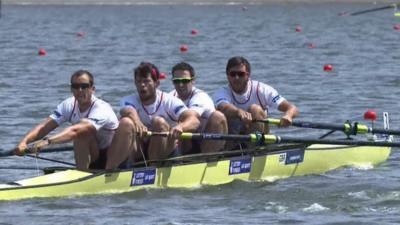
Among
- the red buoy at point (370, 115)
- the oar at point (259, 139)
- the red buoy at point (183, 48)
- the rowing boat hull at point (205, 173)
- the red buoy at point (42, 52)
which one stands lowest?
the rowing boat hull at point (205, 173)

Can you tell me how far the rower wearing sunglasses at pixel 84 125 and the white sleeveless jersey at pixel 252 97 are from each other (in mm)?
1591

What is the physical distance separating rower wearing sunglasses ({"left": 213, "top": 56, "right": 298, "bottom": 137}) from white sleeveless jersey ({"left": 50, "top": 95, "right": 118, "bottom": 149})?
4.92 feet

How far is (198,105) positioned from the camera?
40.1 feet

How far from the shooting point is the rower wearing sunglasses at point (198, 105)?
12203 mm

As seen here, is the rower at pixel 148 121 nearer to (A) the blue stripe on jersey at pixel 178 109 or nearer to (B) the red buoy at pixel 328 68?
(A) the blue stripe on jersey at pixel 178 109

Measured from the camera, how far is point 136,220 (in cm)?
1070

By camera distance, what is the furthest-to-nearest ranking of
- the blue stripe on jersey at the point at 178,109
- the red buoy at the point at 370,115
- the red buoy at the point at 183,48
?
the red buoy at the point at 183,48 → the red buoy at the point at 370,115 → the blue stripe on jersey at the point at 178,109

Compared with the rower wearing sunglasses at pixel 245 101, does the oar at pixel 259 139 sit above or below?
below

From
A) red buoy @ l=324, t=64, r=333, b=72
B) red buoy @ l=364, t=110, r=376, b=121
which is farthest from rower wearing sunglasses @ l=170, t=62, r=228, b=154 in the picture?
red buoy @ l=324, t=64, r=333, b=72

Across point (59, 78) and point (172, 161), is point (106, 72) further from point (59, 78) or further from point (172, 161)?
point (172, 161)

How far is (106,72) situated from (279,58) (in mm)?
6195

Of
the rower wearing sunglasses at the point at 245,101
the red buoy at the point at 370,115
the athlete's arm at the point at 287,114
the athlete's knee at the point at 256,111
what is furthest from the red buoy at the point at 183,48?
the athlete's knee at the point at 256,111

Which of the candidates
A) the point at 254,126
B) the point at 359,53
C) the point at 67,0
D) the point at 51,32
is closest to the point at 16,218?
the point at 254,126

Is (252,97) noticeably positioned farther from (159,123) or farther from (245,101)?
(159,123)
